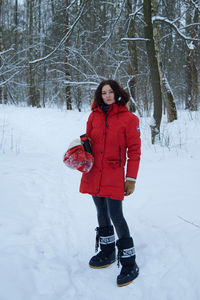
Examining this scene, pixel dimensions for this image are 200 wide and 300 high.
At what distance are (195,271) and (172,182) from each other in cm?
186

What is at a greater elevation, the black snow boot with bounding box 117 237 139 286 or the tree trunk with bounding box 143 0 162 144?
the tree trunk with bounding box 143 0 162 144

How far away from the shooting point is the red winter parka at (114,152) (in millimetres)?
1902

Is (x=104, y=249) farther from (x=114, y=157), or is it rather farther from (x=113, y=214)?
(x=114, y=157)

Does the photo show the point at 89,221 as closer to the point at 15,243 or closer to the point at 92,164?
the point at 15,243

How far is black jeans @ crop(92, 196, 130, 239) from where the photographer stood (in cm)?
197

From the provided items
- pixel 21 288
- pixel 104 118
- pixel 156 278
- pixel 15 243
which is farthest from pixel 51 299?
pixel 104 118

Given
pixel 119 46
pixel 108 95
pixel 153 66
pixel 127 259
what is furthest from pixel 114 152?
pixel 119 46

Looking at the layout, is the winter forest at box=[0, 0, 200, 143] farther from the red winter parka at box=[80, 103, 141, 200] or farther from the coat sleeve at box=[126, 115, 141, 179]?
the coat sleeve at box=[126, 115, 141, 179]

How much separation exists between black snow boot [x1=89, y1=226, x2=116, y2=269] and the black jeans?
0.08 meters

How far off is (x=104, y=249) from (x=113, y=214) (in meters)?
0.51

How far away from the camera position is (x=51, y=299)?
178cm

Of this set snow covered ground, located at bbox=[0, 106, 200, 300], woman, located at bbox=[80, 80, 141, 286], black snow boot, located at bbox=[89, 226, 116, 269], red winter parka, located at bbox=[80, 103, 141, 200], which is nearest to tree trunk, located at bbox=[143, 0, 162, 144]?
snow covered ground, located at bbox=[0, 106, 200, 300]

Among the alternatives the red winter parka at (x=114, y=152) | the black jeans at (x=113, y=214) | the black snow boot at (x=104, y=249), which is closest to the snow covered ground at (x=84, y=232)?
the black snow boot at (x=104, y=249)

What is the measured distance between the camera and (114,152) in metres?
1.92
